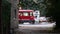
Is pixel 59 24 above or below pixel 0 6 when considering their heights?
below

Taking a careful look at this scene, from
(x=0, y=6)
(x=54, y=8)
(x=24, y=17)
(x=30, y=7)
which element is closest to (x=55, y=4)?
(x=54, y=8)

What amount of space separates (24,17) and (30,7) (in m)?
10.9

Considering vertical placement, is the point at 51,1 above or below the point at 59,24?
above

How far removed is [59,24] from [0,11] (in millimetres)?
12639

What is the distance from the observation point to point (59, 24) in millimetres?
24094

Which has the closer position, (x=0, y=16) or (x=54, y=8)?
(x=0, y=16)

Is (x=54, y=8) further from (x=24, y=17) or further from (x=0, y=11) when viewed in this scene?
(x=24, y=17)

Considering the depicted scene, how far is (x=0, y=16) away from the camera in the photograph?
12.5 meters

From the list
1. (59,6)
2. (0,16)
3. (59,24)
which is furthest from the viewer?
(59,24)

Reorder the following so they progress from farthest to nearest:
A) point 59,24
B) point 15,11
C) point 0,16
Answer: point 15,11 < point 59,24 < point 0,16

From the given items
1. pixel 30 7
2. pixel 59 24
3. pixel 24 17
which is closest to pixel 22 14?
pixel 24 17

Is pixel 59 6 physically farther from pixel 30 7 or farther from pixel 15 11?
pixel 30 7

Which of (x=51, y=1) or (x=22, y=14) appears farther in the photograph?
(x=22, y=14)

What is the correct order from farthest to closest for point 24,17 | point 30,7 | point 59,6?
point 30,7
point 24,17
point 59,6
